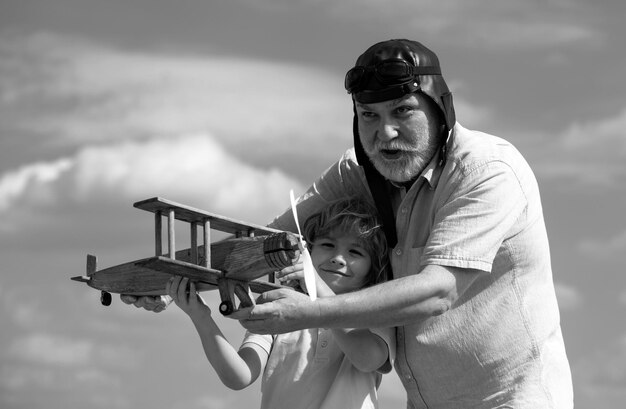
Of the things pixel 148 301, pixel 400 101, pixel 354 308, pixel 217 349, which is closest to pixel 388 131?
pixel 400 101

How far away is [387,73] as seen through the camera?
7047 millimetres

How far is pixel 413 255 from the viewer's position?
7.34 m

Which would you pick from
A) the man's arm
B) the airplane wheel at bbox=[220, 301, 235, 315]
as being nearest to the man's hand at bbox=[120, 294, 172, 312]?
the airplane wheel at bbox=[220, 301, 235, 315]

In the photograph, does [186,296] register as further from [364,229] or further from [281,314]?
[364,229]

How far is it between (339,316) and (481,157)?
1525 mm

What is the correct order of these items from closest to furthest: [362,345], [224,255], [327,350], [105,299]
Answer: [224,255] < [362,345] < [105,299] < [327,350]

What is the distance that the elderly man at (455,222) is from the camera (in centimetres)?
689

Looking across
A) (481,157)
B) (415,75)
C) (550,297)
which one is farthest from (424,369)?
(415,75)

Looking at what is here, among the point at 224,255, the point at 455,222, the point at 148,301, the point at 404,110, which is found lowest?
the point at 148,301

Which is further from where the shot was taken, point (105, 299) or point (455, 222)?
point (105, 299)

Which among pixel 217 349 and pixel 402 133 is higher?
pixel 402 133

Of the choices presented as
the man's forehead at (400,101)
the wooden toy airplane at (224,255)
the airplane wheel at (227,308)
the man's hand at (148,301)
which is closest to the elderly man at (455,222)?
the man's forehead at (400,101)

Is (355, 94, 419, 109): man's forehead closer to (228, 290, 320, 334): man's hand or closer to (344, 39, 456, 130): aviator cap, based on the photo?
(344, 39, 456, 130): aviator cap

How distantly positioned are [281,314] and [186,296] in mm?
845
